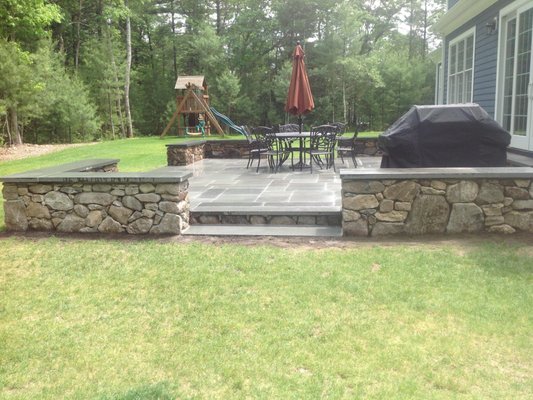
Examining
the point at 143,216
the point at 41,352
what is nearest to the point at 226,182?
the point at 143,216

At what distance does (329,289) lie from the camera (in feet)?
12.0

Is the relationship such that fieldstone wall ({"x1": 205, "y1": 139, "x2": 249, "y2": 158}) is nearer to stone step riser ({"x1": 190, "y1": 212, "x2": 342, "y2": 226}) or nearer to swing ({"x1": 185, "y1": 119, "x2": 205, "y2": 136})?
stone step riser ({"x1": 190, "y1": 212, "x2": 342, "y2": 226})

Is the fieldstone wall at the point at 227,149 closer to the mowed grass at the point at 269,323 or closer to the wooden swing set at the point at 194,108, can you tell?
the mowed grass at the point at 269,323

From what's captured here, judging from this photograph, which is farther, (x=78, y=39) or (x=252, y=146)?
(x=78, y=39)

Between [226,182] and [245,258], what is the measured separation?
3.55 m

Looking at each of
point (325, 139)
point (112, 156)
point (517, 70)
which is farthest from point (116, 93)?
point (517, 70)

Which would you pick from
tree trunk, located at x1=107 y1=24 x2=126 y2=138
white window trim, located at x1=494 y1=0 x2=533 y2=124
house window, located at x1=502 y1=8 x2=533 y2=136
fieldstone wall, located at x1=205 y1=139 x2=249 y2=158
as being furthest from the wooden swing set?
house window, located at x1=502 y1=8 x2=533 y2=136

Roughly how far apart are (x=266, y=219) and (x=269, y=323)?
2426 mm

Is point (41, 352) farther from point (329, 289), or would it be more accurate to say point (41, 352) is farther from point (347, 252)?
point (347, 252)

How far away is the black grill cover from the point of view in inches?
227

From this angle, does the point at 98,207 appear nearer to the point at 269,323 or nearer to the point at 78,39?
the point at 269,323

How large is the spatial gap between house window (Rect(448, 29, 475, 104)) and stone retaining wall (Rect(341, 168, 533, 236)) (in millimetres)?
5331

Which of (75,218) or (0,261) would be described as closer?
(0,261)

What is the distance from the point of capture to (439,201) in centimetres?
488
